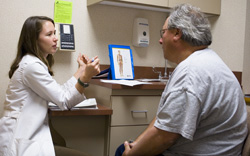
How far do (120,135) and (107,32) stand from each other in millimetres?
885

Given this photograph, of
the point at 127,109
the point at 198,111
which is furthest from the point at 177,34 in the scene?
the point at 127,109

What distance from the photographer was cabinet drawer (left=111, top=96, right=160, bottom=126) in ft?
6.14

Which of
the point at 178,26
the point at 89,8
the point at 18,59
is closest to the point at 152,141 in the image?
the point at 178,26

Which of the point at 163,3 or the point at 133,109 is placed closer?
the point at 133,109

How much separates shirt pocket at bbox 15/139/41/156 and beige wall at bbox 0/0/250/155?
0.78 m

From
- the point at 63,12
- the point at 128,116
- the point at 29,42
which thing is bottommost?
the point at 128,116

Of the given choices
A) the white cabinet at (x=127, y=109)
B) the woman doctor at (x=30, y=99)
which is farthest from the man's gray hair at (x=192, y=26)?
the white cabinet at (x=127, y=109)

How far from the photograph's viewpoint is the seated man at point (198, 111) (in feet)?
3.68

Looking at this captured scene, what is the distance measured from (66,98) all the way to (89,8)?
947mm

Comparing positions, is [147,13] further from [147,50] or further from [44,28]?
[44,28]

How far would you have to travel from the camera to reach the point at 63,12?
2207 mm

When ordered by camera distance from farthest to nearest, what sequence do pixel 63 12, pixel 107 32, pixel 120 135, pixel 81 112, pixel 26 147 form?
pixel 107 32 < pixel 63 12 < pixel 120 135 < pixel 81 112 < pixel 26 147

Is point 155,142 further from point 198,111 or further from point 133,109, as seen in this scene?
point 133,109

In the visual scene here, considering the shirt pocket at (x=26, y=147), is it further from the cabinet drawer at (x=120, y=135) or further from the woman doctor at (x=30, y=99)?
the cabinet drawer at (x=120, y=135)
